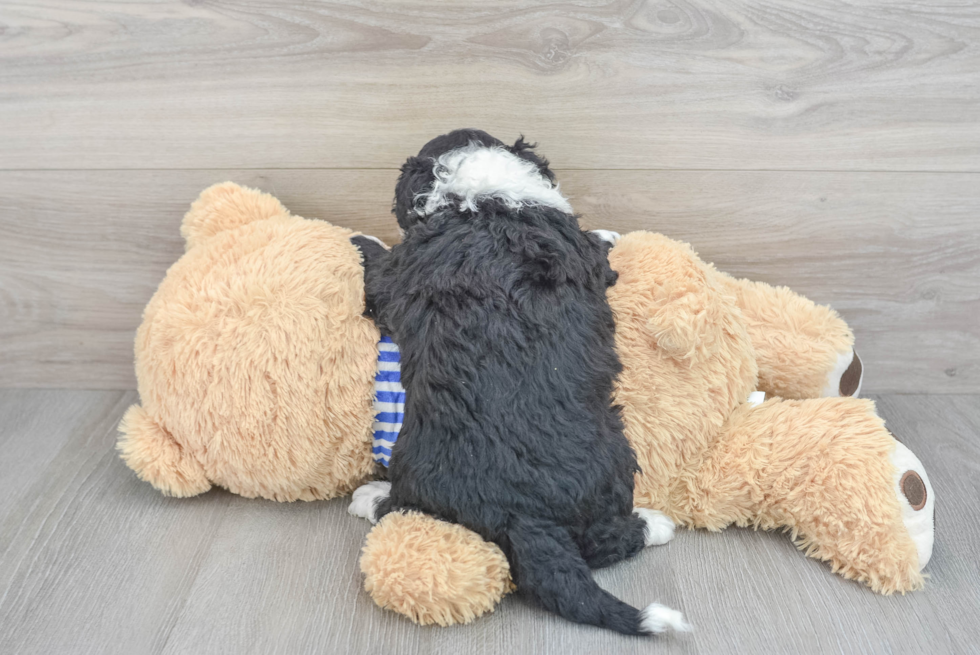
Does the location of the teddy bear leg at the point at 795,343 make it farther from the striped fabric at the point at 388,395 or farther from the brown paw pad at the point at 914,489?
the striped fabric at the point at 388,395

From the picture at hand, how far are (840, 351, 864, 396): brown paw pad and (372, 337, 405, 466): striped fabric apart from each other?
56 cm

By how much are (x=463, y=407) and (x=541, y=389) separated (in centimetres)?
8

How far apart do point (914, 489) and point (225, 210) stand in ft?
2.71

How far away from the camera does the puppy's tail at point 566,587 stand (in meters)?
0.65

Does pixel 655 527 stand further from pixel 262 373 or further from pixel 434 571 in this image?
pixel 262 373

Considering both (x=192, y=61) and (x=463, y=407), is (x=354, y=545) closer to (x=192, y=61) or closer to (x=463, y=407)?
(x=463, y=407)

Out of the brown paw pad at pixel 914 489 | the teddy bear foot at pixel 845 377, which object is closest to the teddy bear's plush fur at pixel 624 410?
the brown paw pad at pixel 914 489

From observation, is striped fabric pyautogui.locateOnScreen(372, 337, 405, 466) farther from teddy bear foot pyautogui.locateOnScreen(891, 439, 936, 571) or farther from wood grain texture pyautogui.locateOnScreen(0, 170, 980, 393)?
teddy bear foot pyautogui.locateOnScreen(891, 439, 936, 571)

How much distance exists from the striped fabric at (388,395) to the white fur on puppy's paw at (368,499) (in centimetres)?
5

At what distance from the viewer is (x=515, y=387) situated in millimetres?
697

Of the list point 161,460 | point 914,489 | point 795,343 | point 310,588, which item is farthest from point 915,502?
point 161,460

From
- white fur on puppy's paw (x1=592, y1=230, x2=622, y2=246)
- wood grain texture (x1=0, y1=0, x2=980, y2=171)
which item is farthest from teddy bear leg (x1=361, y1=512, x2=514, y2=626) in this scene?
wood grain texture (x1=0, y1=0, x2=980, y2=171)

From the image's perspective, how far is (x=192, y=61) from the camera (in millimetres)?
916

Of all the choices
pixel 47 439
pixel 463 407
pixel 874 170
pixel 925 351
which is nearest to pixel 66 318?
pixel 47 439
